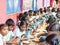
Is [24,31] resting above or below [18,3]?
below

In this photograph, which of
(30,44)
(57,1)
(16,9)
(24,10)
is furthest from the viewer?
(57,1)

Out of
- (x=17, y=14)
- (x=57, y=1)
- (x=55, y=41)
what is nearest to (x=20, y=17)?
(x=17, y=14)

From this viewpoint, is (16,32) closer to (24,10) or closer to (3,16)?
(3,16)

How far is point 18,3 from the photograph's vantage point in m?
3.89

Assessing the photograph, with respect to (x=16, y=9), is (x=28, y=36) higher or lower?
lower

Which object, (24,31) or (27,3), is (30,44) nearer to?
(24,31)

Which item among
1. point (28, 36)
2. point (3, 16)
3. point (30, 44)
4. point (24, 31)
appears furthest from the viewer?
point (3, 16)

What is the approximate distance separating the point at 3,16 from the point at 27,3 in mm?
1491

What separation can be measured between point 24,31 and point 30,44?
0.57m

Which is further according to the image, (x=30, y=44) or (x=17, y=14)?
(x=17, y=14)

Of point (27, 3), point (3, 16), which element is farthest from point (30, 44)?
point (27, 3)

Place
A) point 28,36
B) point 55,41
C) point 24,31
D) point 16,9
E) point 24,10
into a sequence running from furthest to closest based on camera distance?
1. point 24,10
2. point 16,9
3. point 24,31
4. point 28,36
5. point 55,41

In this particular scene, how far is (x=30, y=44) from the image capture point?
7.36 ft

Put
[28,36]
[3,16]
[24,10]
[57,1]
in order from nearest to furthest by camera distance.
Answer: [28,36], [3,16], [24,10], [57,1]
